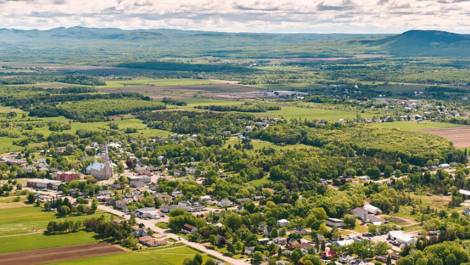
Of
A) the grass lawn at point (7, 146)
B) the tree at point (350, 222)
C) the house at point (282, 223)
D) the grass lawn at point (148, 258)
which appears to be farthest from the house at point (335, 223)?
the grass lawn at point (7, 146)

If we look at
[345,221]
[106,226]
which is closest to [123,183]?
[106,226]

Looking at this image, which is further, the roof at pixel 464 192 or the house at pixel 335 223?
the roof at pixel 464 192

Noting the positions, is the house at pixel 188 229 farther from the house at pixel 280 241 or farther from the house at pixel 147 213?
the house at pixel 280 241

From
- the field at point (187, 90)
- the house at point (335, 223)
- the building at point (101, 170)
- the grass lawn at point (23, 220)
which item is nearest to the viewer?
the grass lawn at point (23, 220)

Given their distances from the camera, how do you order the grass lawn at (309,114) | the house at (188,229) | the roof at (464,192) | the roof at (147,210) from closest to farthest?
the house at (188,229)
the roof at (147,210)
the roof at (464,192)
the grass lawn at (309,114)

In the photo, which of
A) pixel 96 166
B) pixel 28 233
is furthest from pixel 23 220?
pixel 96 166

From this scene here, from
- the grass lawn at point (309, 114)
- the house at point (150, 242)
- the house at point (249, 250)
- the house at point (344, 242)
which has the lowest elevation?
the grass lawn at point (309, 114)

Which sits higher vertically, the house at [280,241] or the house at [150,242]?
the house at [280,241]
